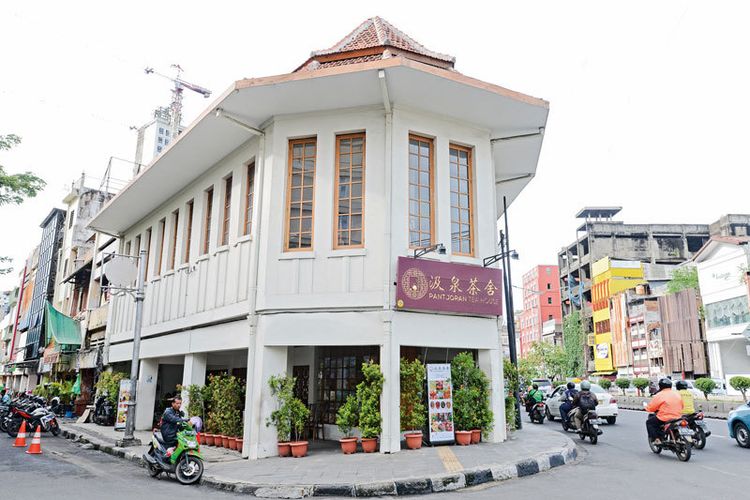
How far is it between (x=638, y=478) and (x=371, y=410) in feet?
15.7

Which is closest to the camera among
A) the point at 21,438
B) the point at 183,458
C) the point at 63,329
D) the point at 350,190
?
the point at 183,458

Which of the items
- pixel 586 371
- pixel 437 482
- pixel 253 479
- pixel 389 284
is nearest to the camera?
pixel 437 482

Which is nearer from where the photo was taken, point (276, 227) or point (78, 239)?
point (276, 227)

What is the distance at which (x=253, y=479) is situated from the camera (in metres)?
8.88

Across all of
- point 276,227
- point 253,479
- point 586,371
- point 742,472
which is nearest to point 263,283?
point 276,227

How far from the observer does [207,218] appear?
52.6 feet

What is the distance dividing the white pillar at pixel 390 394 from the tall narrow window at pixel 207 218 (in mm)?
6801

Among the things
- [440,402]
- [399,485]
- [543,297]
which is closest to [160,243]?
[440,402]

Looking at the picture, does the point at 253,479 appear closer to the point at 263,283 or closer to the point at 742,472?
the point at 263,283

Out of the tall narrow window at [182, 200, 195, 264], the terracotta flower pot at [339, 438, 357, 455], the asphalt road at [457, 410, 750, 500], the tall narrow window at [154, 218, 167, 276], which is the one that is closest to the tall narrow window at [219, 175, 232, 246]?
the tall narrow window at [182, 200, 195, 264]

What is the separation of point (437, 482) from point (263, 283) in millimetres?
5768

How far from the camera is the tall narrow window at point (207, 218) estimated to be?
15.6 m

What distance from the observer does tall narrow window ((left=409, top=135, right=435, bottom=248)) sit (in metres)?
12.4

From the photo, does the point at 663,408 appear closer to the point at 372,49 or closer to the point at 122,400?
the point at 372,49
